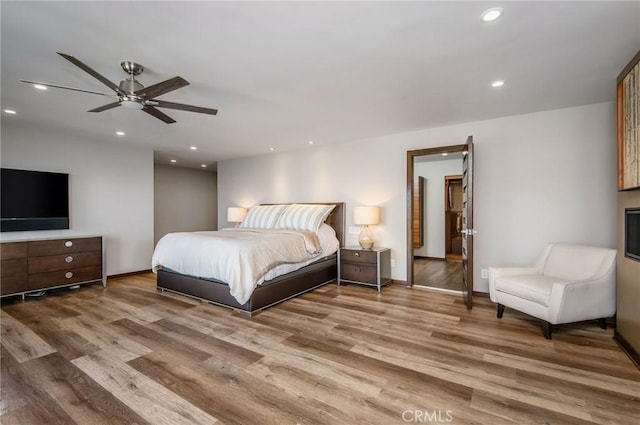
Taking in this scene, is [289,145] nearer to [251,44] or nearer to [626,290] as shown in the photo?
[251,44]

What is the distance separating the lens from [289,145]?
524 cm

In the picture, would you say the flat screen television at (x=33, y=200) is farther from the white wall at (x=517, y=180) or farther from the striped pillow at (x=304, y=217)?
the white wall at (x=517, y=180)

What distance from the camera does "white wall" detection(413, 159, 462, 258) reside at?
23.1 feet

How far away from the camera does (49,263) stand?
395cm

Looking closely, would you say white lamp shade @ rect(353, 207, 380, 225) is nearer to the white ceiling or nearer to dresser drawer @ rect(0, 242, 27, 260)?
the white ceiling

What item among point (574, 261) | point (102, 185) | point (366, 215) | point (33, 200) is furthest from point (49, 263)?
point (574, 261)

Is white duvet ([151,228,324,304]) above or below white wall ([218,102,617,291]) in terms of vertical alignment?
below

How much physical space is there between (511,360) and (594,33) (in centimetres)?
246

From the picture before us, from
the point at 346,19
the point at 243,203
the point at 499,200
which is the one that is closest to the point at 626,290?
the point at 499,200

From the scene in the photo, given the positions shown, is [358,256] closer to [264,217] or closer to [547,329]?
[264,217]

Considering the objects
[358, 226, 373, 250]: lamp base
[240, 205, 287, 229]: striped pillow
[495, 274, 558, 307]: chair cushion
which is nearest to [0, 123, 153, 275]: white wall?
[240, 205, 287, 229]: striped pillow

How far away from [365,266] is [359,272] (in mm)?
141

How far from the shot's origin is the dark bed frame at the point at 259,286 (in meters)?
3.32

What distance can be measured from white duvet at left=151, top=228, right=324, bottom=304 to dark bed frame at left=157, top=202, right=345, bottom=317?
4.8 inches
